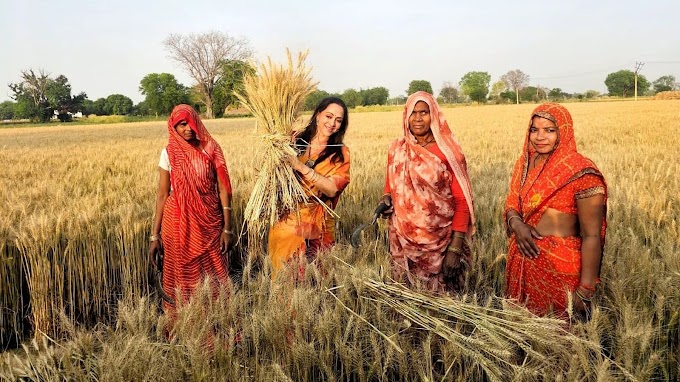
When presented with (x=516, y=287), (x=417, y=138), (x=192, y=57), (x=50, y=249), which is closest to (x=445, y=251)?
(x=516, y=287)

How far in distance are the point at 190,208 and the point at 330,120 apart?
0.97 meters

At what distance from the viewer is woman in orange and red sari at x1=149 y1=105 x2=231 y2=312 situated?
2645mm

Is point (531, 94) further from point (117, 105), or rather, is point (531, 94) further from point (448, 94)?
point (117, 105)

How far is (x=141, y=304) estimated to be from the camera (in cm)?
149

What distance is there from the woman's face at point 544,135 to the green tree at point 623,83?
108107 millimetres

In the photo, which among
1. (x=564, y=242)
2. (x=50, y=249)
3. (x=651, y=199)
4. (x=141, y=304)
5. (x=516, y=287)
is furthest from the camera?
(x=651, y=199)

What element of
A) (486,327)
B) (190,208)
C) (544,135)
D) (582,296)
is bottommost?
(582,296)

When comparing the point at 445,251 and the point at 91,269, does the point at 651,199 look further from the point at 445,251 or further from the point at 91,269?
the point at 91,269

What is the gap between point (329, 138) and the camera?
8.86 ft

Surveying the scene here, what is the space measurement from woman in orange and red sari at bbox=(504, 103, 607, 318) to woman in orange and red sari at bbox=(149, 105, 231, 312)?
1.64 m

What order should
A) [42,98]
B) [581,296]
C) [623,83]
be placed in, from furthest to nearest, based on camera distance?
[623,83]
[42,98]
[581,296]

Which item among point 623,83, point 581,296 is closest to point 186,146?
point 581,296

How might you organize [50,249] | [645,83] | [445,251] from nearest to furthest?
1. [445,251]
2. [50,249]
3. [645,83]

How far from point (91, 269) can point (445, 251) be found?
2155 millimetres
